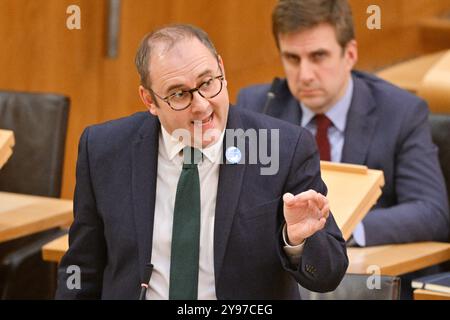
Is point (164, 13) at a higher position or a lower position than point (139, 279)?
higher

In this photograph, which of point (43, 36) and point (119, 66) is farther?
point (119, 66)

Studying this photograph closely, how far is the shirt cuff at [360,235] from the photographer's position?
2.64 metres

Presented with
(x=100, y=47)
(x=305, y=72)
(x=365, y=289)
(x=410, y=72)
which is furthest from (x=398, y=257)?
(x=410, y=72)

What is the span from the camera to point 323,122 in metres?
2.89

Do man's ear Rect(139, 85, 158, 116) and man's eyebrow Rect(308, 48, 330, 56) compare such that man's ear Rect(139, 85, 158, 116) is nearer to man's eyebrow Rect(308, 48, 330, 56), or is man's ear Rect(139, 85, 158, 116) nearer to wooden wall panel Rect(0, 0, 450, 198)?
man's eyebrow Rect(308, 48, 330, 56)

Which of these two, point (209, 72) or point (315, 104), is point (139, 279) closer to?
point (209, 72)

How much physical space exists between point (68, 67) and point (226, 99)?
2047mm

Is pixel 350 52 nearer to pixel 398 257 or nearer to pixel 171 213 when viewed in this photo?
pixel 398 257

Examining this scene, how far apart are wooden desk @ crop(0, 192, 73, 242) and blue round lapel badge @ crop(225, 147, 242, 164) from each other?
3.11 feet

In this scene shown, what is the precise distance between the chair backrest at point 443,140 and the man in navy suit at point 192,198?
1042mm

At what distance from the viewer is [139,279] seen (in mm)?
1951

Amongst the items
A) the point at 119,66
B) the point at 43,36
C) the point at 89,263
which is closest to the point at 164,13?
the point at 119,66

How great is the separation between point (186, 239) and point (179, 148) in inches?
A: 6.9
